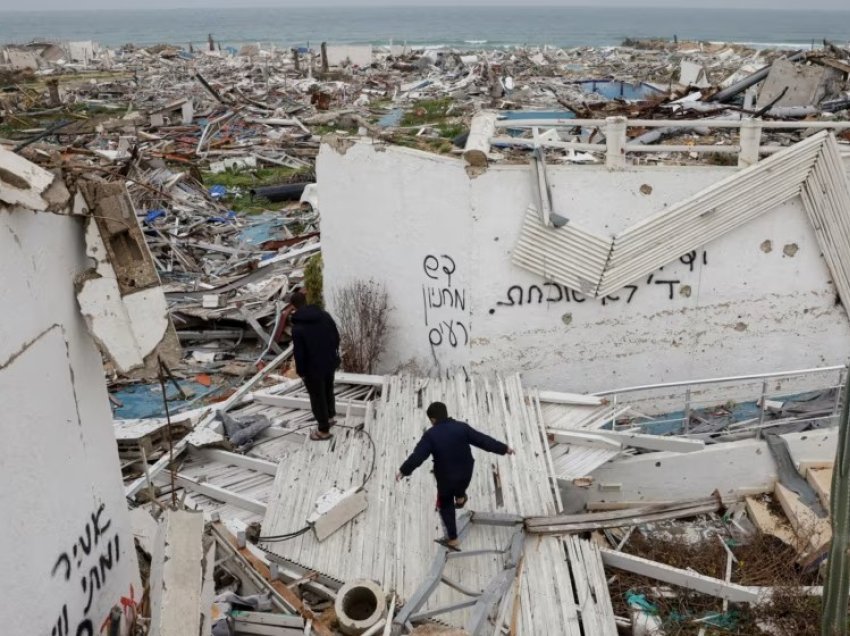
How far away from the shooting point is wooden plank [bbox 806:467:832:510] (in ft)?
35.5

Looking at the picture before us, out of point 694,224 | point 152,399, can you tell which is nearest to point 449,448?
point 694,224

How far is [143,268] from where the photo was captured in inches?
219

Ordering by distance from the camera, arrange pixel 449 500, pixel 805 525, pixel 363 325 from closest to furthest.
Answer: pixel 449 500 < pixel 805 525 < pixel 363 325

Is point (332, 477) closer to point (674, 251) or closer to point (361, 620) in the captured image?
point (361, 620)

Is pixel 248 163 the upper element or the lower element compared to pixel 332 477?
upper

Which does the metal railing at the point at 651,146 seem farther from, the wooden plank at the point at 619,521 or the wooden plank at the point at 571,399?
the wooden plank at the point at 619,521

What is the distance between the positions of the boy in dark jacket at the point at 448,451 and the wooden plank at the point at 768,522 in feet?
16.2

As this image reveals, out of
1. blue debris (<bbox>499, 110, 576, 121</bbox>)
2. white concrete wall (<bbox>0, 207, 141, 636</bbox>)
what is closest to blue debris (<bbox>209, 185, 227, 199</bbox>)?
blue debris (<bbox>499, 110, 576, 121</bbox>)

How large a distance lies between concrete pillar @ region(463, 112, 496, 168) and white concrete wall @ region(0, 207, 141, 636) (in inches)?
244

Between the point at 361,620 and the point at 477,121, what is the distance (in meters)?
8.21

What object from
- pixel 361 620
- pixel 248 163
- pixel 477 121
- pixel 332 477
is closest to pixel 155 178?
pixel 248 163

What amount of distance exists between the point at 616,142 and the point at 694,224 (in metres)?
1.68

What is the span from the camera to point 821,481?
1102 cm

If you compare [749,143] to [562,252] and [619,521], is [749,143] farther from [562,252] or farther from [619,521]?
[619,521]
